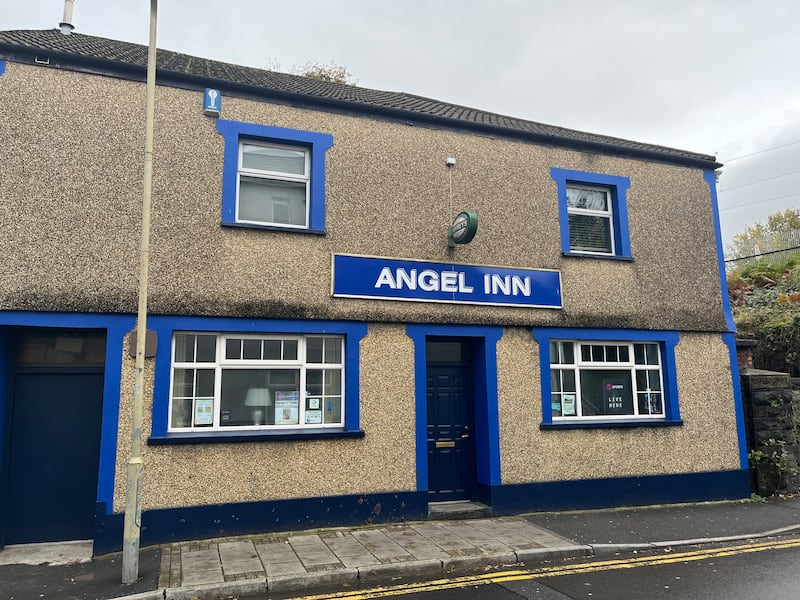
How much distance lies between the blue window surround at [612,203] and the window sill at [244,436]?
480 centimetres

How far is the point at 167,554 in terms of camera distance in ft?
21.1

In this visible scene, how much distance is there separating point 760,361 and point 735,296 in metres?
5.53

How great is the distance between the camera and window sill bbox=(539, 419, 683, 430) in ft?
29.0

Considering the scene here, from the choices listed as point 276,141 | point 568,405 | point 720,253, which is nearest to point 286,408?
point 276,141

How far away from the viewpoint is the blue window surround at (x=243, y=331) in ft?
23.2

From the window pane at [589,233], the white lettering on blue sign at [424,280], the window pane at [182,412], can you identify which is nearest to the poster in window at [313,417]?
the window pane at [182,412]

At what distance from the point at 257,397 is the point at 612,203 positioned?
278 inches

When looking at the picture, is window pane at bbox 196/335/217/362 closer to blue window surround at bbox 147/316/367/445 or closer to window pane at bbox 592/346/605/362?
blue window surround at bbox 147/316/367/445

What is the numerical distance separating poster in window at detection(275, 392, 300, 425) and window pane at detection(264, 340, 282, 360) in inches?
20.2

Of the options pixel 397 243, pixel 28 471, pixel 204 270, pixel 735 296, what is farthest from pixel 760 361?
pixel 28 471

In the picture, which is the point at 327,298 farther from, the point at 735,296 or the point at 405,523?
the point at 735,296

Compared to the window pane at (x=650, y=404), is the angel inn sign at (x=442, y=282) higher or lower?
higher

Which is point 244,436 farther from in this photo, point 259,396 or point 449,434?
point 449,434

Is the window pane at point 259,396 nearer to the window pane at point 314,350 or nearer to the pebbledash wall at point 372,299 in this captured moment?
the pebbledash wall at point 372,299
